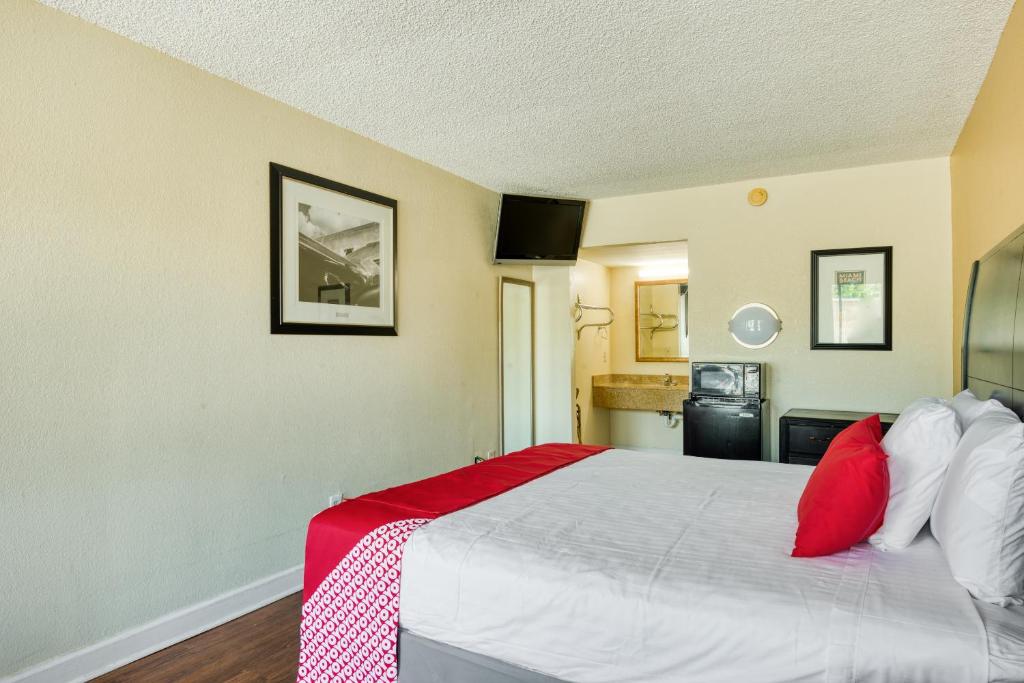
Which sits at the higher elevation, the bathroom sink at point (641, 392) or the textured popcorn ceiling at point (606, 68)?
the textured popcorn ceiling at point (606, 68)

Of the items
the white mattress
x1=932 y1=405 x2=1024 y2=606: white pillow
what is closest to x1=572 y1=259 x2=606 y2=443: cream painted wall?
the white mattress

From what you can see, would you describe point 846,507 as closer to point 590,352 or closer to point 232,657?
point 232,657

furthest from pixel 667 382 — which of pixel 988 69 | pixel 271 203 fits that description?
pixel 271 203

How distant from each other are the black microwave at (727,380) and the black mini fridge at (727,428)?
0.18ft

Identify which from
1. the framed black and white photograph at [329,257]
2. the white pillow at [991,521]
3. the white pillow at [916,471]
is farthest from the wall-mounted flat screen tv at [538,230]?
the white pillow at [991,521]

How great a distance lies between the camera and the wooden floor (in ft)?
7.62

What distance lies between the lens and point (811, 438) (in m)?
3.89

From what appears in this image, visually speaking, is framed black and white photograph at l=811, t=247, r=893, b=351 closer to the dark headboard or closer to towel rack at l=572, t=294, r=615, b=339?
the dark headboard

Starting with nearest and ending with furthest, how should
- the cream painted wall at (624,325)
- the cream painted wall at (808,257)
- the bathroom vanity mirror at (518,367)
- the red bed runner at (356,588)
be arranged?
the red bed runner at (356,588) < the cream painted wall at (808,257) < the bathroom vanity mirror at (518,367) < the cream painted wall at (624,325)

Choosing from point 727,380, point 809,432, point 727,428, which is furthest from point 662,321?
point 809,432

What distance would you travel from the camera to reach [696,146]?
3807mm

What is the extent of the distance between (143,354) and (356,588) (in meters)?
1.46

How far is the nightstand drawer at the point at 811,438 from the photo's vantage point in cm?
384

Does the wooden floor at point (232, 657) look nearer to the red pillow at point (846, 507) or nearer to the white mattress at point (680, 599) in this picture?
the white mattress at point (680, 599)
